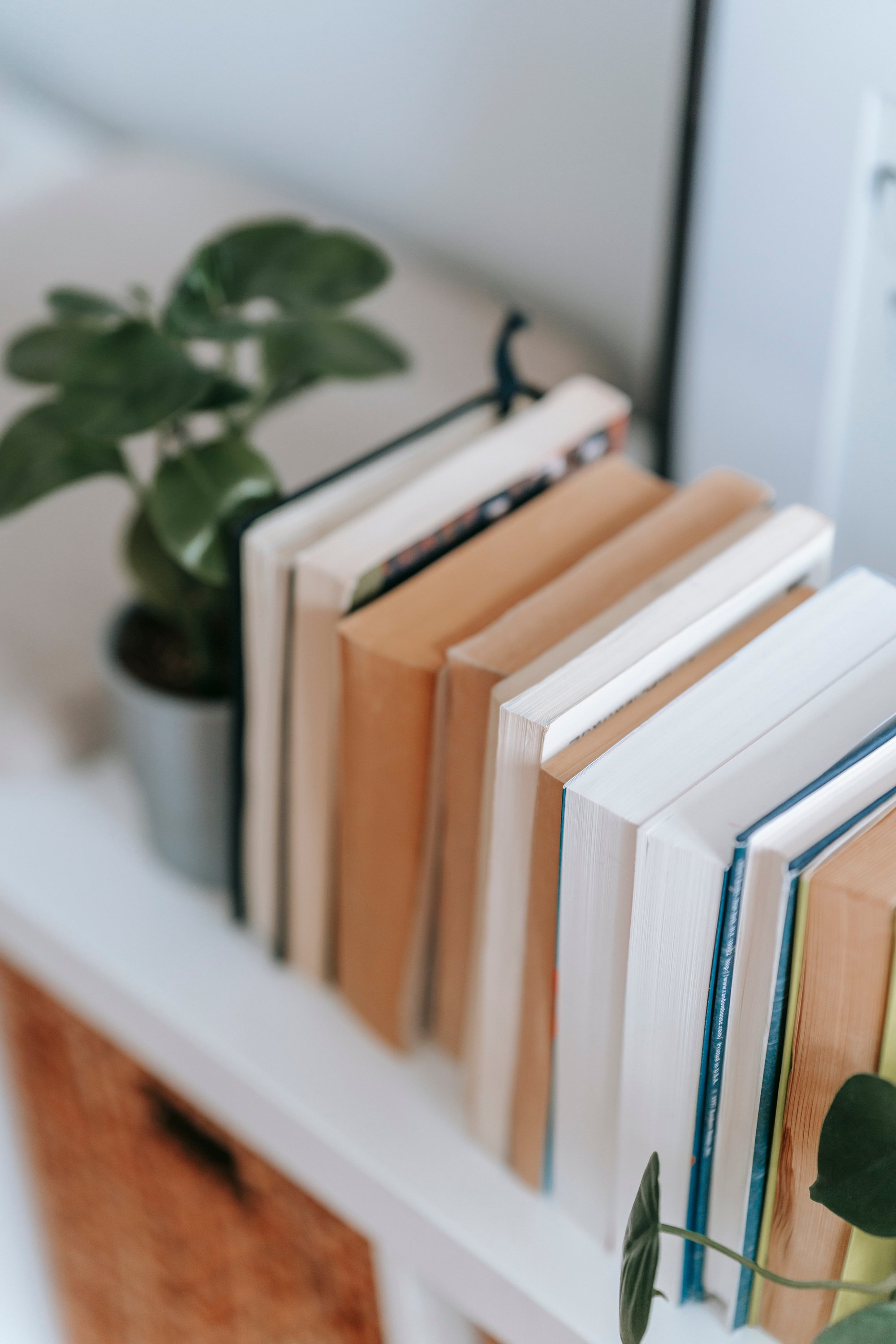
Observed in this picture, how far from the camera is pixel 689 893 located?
41 cm

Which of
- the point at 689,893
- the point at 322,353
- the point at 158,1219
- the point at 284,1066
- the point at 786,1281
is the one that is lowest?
the point at 158,1219

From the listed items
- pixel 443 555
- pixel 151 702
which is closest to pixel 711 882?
pixel 443 555

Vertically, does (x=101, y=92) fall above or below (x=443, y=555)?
above

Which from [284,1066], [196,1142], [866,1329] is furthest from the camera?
[196,1142]

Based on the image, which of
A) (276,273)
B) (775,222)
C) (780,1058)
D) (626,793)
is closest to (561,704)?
(626,793)

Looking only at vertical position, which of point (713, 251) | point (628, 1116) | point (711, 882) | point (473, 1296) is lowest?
point (473, 1296)

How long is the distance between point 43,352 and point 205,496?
125mm

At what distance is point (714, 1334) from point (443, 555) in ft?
1.14

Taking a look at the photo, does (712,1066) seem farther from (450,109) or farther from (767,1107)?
(450,109)

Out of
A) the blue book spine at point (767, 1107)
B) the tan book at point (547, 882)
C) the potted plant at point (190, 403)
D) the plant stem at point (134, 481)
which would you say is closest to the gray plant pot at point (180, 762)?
the potted plant at point (190, 403)

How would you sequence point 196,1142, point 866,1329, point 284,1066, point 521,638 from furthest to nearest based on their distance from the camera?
point 196,1142 → point 284,1066 → point 521,638 → point 866,1329

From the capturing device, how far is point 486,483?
1.88ft

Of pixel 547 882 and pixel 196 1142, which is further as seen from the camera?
pixel 196 1142

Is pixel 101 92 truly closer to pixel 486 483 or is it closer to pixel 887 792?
pixel 486 483
